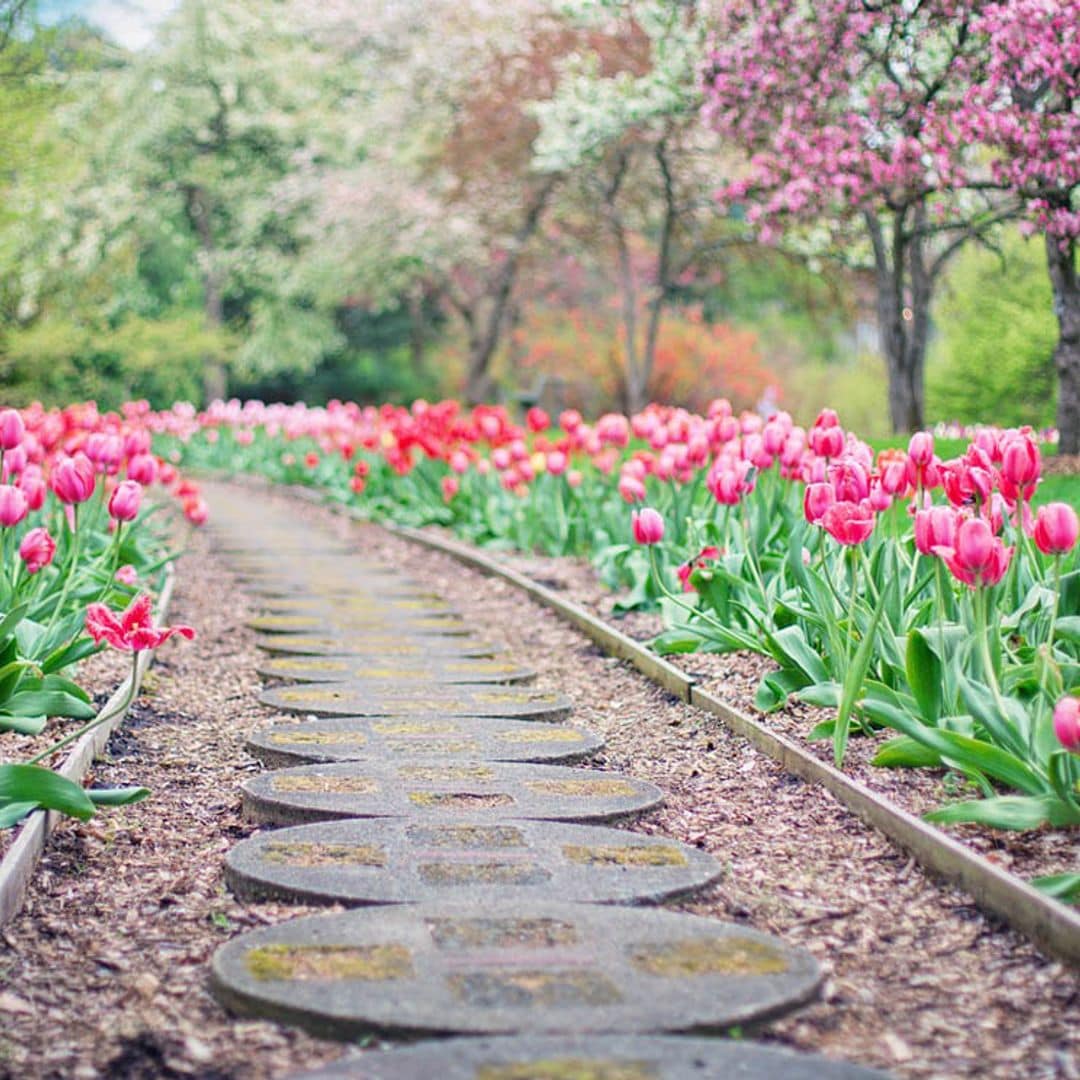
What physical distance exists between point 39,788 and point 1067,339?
9866mm

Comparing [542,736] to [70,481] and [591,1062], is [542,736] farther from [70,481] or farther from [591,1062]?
[591,1062]

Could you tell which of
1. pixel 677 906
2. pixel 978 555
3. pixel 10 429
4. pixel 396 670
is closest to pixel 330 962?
pixel 677 906

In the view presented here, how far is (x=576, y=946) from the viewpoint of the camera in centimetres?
290

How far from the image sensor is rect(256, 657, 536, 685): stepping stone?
19.4 ft

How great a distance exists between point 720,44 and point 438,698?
8388mm

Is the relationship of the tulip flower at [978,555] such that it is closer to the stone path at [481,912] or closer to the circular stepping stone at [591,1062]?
the stone path at [481,912]

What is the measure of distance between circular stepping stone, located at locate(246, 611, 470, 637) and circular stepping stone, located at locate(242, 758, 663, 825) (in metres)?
2.90

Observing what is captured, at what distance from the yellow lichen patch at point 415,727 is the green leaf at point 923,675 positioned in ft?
5.24

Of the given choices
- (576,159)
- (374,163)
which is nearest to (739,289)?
(374,163)

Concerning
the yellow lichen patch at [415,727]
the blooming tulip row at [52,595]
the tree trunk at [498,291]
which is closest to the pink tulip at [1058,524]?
the blooming tulip row at [52,595]

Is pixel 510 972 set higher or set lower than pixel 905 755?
lower

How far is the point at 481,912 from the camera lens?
10.1 ft

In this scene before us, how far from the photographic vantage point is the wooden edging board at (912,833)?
9.49ft

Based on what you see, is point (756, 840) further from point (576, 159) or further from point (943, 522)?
point (576, 159)
